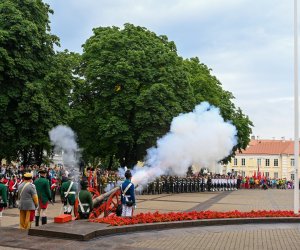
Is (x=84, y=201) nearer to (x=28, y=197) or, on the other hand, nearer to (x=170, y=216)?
(x=28, y=197)

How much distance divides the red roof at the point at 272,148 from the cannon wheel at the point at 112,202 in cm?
9590

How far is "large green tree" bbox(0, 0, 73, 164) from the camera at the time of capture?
3094 centimetres

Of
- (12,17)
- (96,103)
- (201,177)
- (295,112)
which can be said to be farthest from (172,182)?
(295,112)

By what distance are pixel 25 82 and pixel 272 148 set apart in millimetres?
89859

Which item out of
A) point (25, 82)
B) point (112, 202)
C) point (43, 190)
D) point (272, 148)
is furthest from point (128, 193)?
point (272, 148)

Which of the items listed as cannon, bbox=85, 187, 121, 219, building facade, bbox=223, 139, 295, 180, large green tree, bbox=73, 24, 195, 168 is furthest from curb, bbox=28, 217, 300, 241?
building facade, bbox=223, 139, 295, 180

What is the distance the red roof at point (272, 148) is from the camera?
363ft

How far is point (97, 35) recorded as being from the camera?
44.1m

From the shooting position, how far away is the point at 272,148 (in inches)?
4461

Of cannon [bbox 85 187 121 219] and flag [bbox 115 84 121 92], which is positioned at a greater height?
flag [bbox 115 84 121 92]

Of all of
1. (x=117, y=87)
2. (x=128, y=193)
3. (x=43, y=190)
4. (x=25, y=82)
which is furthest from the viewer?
(x=117, y=87)

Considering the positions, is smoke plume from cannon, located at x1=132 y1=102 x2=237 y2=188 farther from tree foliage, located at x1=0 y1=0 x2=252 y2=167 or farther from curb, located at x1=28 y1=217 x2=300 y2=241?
tree foliage, located at x1=0 y1=0 x2=252 y2=167

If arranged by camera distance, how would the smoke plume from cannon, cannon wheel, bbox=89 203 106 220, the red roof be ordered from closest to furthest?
1. cannon wheel, bbox=89 203 106 220
2. the smoke plume from cannon
3. the red roof

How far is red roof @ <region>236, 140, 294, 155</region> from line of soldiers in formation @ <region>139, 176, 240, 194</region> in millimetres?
60174
